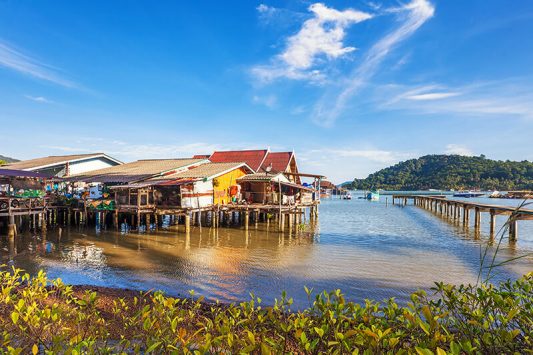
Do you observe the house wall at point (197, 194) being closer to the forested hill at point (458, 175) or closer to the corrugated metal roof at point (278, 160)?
the corrugated metal roof at point (278, 160)

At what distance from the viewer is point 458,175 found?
13862 cm

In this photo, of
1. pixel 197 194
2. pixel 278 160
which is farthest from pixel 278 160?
pixel 197 194

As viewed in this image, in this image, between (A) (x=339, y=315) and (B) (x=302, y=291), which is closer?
(A) (x=339, y=315)

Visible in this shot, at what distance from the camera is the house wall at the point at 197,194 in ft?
78.6

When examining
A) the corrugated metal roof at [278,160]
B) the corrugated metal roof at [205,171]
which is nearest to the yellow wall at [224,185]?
the corrugated metal roof at [205,171]

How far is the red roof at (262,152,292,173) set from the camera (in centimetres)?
3706

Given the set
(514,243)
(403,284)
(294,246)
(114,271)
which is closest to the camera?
(403,284)

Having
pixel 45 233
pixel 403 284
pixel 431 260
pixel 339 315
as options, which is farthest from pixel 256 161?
pixel 339 315

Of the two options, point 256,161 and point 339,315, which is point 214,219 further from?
point 339,315

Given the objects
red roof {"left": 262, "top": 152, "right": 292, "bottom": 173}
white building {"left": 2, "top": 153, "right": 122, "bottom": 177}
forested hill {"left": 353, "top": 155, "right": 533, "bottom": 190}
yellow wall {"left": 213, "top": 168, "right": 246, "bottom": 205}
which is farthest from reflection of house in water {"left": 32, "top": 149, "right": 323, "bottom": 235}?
forested hill {"left": 353, "top": 155, "right": 533, "bottom": 190}

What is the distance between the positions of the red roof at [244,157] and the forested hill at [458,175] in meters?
105

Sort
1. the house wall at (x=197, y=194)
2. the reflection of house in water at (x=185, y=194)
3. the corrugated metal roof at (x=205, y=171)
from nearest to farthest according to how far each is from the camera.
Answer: the reflection of house in water at (x=185, y=194)
the house wall at (x=197, y=194)
the corrugated metal roof at (x=205, y=171)

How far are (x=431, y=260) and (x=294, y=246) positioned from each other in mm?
7384

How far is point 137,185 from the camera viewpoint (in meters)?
22.8
